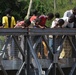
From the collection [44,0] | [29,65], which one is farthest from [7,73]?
[44,0]

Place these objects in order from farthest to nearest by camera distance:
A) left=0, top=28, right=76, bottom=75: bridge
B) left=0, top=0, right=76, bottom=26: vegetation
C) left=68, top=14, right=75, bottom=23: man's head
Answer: left=0, top=0, right=76, bottom=26: vegetation, left=68, top=14, right=75, bottom=23: man's head, left=0, top=28, right=76, bottom=75: bridge

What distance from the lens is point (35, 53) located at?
1223 centimetres

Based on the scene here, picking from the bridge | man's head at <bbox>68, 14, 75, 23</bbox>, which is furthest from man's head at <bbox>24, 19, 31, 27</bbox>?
man's head at <bbox>68, 14, 75, 23</bbox>

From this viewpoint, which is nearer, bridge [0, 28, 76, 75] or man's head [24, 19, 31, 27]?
bridge [0, 28, 76, 75]

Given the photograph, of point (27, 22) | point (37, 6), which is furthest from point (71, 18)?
point (37, 6)

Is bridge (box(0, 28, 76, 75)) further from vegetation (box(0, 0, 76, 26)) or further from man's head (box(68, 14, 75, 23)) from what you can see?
vegetation (box(0, 0, 76, 26))

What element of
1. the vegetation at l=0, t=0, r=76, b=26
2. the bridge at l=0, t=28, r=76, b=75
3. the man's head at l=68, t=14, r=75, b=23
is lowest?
the vegetation at l=0, t=0, r=76, b=26

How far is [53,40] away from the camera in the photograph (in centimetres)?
1271

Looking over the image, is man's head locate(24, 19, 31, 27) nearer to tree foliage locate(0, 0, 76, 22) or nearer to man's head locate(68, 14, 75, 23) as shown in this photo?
man's head locate(68, 14, 75, 23)

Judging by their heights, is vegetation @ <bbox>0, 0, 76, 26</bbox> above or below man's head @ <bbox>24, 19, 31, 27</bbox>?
below

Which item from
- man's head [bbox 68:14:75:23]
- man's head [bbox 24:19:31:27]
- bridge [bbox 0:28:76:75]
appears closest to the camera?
bridge [bbox 0:28:76:75]

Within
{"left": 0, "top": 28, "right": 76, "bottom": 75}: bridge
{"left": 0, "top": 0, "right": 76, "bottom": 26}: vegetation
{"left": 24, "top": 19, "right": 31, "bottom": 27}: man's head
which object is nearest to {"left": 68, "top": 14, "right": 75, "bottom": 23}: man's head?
{"left": 0, "top": 28, "right": 76, "bottom": 75}: bridge

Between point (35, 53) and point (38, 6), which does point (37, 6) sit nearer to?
point (38, 6)

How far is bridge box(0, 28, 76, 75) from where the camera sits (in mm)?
12164
